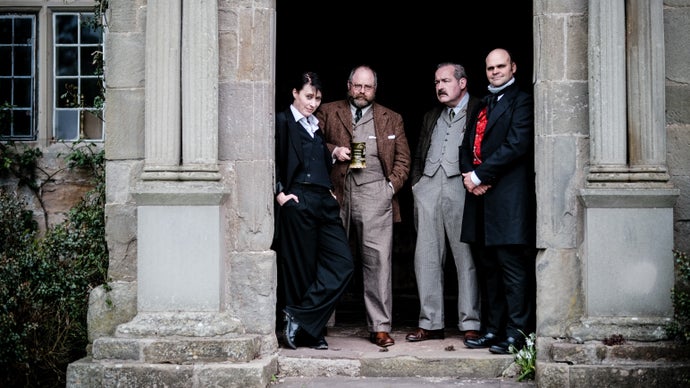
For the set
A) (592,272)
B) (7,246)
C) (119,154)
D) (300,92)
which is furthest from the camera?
(7,246)

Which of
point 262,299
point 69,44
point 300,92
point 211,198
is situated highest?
point 69,44

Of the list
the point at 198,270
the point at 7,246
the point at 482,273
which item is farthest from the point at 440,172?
the point at 7,246

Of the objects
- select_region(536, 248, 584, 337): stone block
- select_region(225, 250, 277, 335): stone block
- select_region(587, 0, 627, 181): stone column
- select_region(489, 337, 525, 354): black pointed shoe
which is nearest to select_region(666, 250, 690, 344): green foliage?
select_region(536, 248, 584, 337): stone block

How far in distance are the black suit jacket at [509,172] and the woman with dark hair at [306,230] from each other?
1112 millimetres

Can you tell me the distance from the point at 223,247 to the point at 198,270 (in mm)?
261

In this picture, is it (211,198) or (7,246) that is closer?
A: (211,198)

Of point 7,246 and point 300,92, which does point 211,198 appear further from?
point 7,246

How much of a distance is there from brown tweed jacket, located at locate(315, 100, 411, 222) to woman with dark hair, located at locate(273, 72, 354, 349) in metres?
0.39

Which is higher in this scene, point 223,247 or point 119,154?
point 119,154

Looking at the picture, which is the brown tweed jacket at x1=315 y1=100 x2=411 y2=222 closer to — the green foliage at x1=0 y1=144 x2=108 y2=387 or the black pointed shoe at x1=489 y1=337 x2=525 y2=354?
the black pointed shoe at x1=489 y1=337 x2=525 y2=354

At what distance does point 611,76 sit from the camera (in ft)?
22.0

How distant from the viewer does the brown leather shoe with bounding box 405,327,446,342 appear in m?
7.76

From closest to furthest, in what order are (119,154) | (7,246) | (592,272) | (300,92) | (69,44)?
1. (592,272)
2. (119,154)
3. (300,92)
4. (7,246)
5. (69,44)

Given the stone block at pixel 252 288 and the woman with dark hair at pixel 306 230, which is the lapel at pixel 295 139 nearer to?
the woman with dark hair at pixel 306 230
